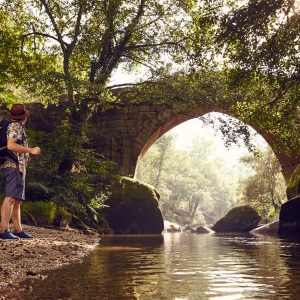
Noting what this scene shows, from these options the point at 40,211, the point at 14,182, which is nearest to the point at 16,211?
the point at 14,182

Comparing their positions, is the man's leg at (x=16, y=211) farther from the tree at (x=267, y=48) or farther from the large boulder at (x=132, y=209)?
the large boulder at (x=132, y=209)

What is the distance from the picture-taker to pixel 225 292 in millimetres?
2820

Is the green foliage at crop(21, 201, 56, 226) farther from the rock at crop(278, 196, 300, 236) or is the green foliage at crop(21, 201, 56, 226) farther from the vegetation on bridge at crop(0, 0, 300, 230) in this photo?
the rock at crop(278, 196, 300, 236)

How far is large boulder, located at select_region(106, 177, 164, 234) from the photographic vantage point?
13.2 m

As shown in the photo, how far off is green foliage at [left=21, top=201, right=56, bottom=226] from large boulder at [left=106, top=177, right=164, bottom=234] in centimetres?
349

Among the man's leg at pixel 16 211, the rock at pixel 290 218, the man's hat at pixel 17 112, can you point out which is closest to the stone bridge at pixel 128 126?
the rock at pixel 290 218

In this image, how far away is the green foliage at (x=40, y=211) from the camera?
31.2ft

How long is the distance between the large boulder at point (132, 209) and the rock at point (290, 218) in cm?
421

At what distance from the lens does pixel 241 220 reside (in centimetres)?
1938

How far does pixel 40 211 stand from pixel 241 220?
12.1 meters

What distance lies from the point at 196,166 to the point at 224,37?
66.8 metres

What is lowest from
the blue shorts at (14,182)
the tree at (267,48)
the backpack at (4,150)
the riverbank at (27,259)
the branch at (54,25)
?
the riverbank at (27,259)

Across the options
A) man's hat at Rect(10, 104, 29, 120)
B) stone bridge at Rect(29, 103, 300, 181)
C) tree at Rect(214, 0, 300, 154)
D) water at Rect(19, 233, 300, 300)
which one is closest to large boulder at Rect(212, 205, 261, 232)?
stone bridge at Rect(29, 103, 300, 181)

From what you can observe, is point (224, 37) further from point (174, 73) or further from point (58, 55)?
point (58, 55)
